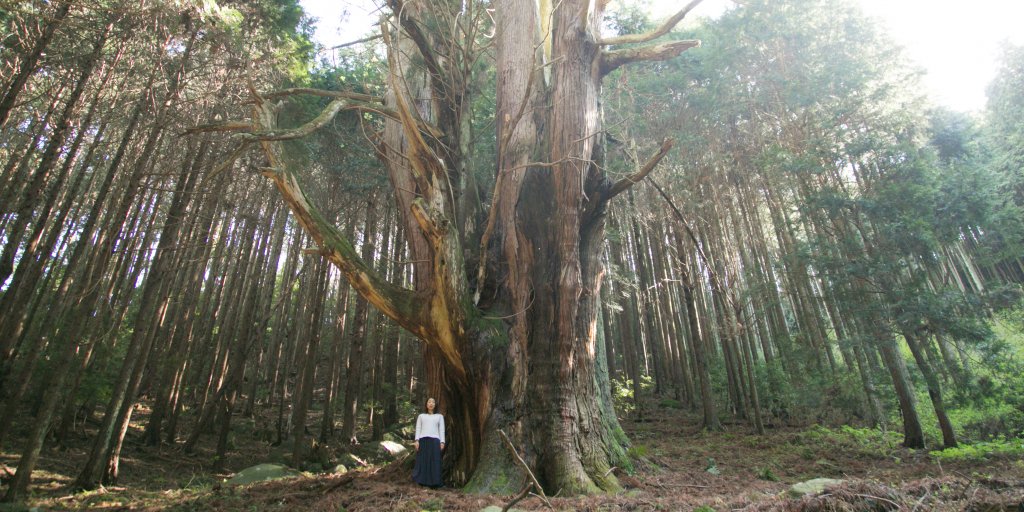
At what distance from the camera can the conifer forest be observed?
461 centimetres

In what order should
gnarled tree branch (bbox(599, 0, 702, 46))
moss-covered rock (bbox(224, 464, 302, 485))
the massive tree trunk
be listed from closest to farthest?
gnarled tree branch (bbox(599, 0, 702, 46)) → the massive tree trunk → moss-covered rock (bbox(224, 464, 302, 485))

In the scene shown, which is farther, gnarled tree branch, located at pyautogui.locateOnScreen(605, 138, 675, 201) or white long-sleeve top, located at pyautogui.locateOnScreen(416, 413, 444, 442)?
white long-sleeve top, located at pyautogui.locateOnScreen(416, 413, 444, 442)

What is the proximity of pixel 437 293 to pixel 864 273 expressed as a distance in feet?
24.2

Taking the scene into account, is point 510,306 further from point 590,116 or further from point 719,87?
point 719,87

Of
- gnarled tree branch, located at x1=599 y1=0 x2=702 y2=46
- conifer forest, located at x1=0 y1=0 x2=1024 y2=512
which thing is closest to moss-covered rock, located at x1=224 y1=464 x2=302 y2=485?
conifer forest, located at x1=0 y1=0 x2=1024 y2=512

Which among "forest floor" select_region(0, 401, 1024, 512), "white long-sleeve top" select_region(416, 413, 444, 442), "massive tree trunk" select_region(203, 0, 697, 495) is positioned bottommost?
"forest floor" select_region(0, 401, 1024, 512)

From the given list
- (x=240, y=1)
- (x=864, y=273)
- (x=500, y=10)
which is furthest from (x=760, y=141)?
(x=240, y=1)

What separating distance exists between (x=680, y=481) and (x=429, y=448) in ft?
8.53

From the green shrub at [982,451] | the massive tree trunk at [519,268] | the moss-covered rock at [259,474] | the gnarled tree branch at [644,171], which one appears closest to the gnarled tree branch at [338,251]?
the massive tree trunk at [519,268]

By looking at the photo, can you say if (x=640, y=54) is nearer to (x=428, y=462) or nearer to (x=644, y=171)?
(x=644, y=171)

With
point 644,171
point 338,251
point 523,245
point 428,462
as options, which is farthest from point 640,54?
point 428,462

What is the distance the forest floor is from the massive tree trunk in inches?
24.9

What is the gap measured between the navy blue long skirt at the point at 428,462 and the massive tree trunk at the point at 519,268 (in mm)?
153

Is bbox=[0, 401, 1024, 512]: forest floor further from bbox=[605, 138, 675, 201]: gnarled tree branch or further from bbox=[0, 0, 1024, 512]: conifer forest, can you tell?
bbox=[605, 138, 675, 201]: gnarled tree branch
